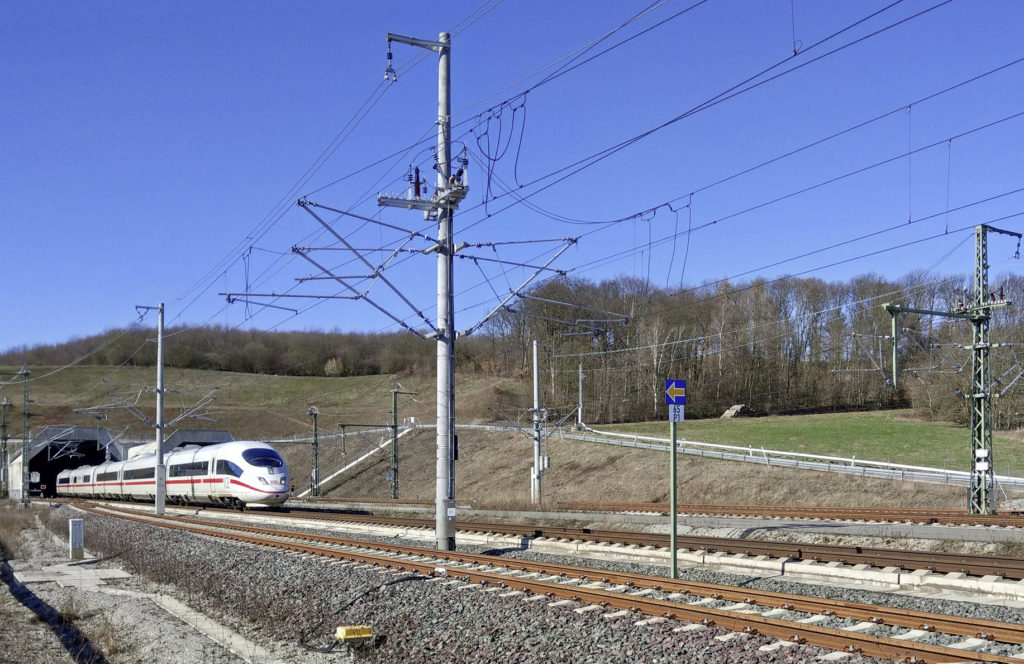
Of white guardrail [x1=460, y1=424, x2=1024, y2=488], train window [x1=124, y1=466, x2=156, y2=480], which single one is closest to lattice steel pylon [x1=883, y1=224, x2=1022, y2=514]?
white guardrail [x1=460, y1=424, x2=1024, y2=488]

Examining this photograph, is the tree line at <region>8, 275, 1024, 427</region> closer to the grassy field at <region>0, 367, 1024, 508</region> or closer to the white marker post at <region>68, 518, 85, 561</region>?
the grassy field at <region>0, 367, 1024, 508</region>

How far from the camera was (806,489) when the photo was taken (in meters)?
40.3

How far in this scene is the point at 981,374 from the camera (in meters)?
27.4

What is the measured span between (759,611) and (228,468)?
34274 mm

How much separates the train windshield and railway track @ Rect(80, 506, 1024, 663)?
82.2 ft

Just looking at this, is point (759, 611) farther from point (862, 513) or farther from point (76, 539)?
point (76, 539)

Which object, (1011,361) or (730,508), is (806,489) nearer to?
(730,508)

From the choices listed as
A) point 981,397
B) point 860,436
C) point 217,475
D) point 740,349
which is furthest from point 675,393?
point 740,349

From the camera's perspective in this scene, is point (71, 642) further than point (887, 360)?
No

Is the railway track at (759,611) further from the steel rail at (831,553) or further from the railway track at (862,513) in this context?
the railway track at (862,513)

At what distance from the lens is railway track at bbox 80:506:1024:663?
→ 870 cm

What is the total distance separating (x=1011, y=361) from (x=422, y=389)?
60.6 metres

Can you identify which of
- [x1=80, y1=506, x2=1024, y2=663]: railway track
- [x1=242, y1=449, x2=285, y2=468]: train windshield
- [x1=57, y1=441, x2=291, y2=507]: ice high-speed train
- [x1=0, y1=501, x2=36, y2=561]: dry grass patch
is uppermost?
[x1=80, y1=506, x2=1024, y2=663]: railway track

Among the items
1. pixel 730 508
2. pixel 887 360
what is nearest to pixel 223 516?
pixel 730 508
